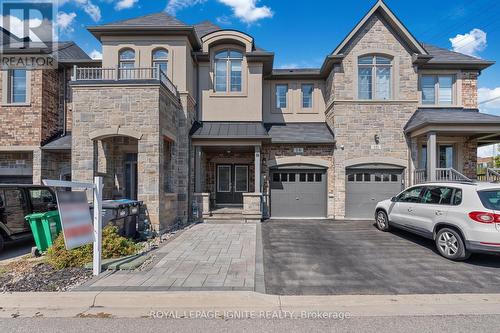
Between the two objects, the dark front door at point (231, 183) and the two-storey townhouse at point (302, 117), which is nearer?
the two-storey townhouse at point (302, 117)

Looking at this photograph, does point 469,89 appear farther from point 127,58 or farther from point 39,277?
point 39,277

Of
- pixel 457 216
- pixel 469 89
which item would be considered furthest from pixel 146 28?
pixel 469 89

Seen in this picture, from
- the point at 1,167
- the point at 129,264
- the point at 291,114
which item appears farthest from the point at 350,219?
the point at 1,167

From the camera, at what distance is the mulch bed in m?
4.73

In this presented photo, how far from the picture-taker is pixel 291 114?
548 inches

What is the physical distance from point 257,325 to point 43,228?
6.38 m

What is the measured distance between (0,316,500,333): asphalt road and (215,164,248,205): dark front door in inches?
414

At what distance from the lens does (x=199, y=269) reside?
224 inches

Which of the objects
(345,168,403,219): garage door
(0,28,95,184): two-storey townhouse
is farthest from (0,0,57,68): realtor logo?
(345,168,403,219): garage door

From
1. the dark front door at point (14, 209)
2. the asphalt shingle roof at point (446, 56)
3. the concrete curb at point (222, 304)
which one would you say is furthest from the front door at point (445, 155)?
the dark front door at point (14, 209)

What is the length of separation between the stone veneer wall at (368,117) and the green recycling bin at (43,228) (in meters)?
10.6

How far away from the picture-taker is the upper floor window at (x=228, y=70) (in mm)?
12977

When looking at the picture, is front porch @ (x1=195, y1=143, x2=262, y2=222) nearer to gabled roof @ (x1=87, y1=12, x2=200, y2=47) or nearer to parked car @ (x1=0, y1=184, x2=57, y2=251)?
gabled roof @ (x1=87, y1=12, x2=200, y2=47)

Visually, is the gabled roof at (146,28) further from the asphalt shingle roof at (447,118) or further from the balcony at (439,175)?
the balcony at (439,175)
